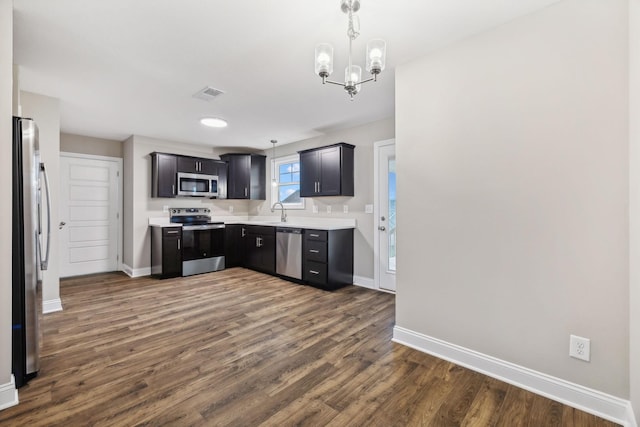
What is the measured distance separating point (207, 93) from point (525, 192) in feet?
10.0

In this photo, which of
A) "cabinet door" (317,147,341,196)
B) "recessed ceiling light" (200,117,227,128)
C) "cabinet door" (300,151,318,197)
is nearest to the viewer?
"recessed ceiling light" (200,117,227,128)

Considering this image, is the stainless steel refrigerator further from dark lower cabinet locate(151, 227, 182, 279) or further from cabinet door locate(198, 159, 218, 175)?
cabinet door locate(198, 159, 218, 175)

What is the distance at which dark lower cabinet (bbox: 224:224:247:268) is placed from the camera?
5500 mm

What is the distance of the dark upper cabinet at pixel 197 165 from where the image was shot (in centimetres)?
517

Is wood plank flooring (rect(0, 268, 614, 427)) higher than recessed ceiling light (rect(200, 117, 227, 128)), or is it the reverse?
recessed ceiling light (rect(200, 117, 227, 128))

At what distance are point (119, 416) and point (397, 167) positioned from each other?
8.28 ft

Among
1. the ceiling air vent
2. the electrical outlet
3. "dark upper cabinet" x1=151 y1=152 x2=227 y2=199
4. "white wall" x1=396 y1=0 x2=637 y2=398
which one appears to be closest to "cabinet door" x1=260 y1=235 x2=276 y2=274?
"dark upper cabinet" x1=151 y1=152 x2=227 y2=199

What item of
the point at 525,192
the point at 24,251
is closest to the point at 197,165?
the point at 24,251

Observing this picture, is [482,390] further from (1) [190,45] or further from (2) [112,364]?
(1) [190,45]

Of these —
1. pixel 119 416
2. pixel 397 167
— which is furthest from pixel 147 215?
pixel 397 167

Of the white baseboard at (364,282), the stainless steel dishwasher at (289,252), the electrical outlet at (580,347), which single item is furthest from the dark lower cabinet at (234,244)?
the electrical outlet at (580,347)

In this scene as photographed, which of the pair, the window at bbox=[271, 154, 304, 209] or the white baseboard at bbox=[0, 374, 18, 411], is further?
the window at bbox=[271, 154, 304, 209]

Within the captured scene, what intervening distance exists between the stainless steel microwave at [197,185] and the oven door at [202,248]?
0.70 metres

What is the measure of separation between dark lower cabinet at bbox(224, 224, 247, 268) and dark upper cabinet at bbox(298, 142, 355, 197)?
5.41 feet
